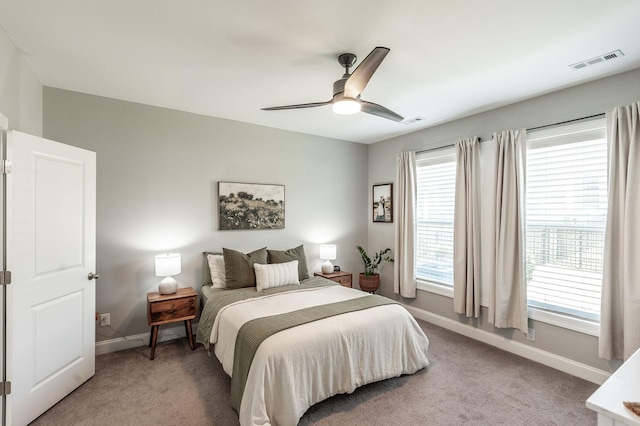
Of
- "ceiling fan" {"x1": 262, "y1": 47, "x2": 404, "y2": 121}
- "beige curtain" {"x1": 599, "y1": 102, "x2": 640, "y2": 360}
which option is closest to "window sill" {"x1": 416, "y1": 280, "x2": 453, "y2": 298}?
"beige curtain" {"x1": 599, "y1": 102, "x2": 640, "y2": 360}

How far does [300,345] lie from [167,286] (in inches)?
73.3

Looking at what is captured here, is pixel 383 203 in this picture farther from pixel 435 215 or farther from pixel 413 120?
pixel 413 120

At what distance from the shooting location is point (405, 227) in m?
4.44

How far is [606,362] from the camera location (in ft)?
8.74

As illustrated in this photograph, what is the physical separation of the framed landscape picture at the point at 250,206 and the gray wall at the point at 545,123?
6.93 ft

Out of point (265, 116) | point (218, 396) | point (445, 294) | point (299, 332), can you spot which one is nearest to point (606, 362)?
point (445, 294)

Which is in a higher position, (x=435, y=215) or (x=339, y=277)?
(x=435, y=215)

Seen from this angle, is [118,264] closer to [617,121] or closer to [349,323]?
[349,323]

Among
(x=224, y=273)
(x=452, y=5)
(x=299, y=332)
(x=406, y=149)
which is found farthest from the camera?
(x=406, y=149)

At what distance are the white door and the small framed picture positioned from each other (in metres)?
3.83

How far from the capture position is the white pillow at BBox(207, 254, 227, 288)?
354 cm

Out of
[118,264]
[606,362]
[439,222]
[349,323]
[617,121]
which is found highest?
[617,121]

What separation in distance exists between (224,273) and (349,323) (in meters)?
1.79

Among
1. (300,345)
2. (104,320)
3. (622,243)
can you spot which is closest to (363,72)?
(300,345)
